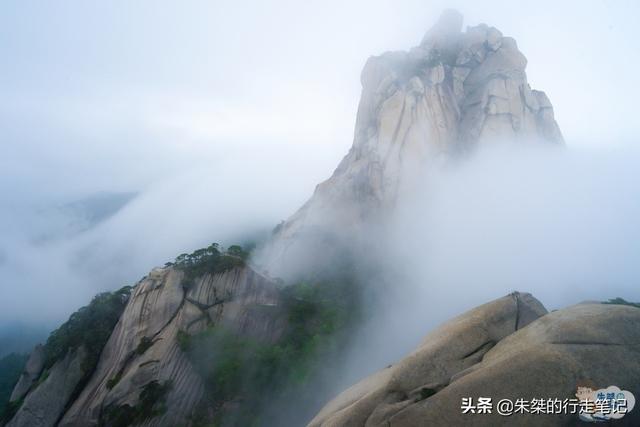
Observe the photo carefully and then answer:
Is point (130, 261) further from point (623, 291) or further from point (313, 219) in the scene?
point (623, 291)

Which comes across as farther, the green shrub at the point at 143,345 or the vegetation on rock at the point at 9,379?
the green shrub at the point at 143,345

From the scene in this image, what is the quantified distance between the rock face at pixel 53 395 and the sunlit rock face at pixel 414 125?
67.6 ft

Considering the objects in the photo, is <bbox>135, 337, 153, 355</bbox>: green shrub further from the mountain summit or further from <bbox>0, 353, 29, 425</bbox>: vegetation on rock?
<bbox>0, 353, 29, 425</bbox>: vegetation on rock

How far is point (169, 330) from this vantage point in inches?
942

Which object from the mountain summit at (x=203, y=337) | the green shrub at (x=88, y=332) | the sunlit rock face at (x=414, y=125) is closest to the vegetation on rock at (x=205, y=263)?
the mountain summit at (x=203, y=337)

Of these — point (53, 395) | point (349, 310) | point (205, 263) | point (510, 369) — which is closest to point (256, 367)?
point (205, 263)

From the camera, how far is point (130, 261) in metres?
98.0

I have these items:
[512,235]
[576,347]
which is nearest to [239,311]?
[576,347]

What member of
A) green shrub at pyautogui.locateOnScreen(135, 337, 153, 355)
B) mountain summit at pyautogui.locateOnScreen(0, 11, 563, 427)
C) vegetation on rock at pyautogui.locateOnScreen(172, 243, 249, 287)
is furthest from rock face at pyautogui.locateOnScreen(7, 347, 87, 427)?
vegetation on rock at pyautogui.locateOnScreen(172, 243, 249, 287)

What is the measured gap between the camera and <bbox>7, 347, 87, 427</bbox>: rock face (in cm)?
2105

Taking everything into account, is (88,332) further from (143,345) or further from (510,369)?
(510,369)

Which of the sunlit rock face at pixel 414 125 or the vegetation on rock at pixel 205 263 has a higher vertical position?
the sunlit rock face at pixel 414 125

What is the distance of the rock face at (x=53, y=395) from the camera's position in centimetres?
2105

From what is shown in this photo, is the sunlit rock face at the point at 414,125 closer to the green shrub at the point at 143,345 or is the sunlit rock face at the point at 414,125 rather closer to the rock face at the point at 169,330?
the rock face at the point at 169,330
